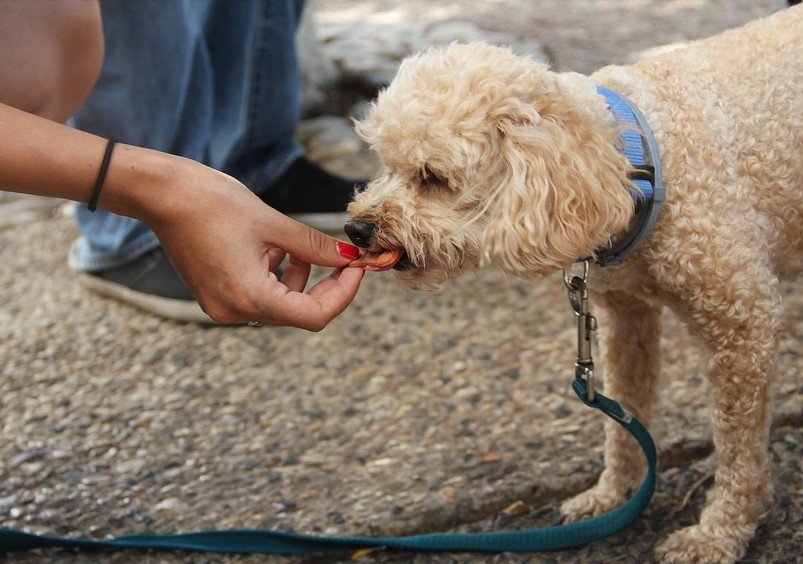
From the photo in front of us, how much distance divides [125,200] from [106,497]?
3.52 ft

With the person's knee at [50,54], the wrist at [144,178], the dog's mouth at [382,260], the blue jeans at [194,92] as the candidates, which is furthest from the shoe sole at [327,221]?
the wrist at [144,178]

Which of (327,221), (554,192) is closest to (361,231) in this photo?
(554,192)

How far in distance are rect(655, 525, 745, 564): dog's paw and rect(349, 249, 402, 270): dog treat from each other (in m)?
0.99

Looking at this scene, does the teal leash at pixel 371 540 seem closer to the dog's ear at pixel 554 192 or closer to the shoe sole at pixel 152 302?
the dog's ear at pixel 554 192

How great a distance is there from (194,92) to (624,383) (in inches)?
83.7

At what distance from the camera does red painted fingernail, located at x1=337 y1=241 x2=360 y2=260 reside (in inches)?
77.8

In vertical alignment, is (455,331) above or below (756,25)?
below

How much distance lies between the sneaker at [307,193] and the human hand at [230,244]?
6.74 ft

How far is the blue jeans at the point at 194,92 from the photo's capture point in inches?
132

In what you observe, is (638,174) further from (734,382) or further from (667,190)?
(734,382)

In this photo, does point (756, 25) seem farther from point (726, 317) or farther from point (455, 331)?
point (455, 331)

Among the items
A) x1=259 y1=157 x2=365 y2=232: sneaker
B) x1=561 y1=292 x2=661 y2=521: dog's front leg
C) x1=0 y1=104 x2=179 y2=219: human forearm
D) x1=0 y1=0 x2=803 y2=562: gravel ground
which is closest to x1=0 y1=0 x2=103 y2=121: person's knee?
x1=0 y1=104 x2=179 y2=219: human forearm

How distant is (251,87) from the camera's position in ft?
12.6

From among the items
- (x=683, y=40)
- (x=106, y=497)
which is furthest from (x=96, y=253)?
(x=683, y=40)
